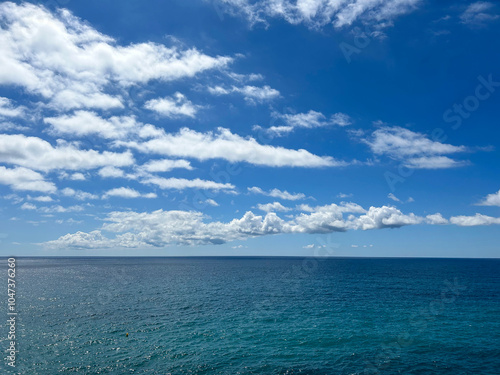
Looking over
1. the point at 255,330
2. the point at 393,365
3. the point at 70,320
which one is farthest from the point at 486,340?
the point at 70,320

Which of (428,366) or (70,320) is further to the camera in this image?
(70,320)

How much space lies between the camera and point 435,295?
90500 mm

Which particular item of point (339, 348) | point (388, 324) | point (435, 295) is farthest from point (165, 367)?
point (435, 295)

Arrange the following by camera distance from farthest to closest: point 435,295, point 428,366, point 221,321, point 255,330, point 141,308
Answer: point 435,295 → point 141,308 → point 221,321 → point 255,330 → point 428,366

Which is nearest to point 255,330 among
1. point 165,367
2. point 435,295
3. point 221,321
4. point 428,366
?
point 221,321

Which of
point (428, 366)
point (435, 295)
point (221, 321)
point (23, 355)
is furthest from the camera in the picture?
point (435, 295)

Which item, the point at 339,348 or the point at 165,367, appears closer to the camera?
A: the point at 165,367

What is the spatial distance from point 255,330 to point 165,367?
63.7 feet

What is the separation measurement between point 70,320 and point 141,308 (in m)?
15.6

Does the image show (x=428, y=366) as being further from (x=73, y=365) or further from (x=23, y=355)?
(x=23, y=355)

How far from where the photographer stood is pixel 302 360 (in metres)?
41.9

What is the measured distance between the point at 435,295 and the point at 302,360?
228 feet

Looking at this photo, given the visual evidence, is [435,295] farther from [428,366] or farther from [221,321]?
[221,321]

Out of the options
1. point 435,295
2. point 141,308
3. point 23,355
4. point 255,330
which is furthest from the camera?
point 435,295
